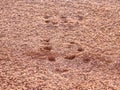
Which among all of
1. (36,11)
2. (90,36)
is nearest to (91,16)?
(90,36)

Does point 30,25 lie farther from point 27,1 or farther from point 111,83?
point 111,83

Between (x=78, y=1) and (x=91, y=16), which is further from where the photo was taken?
(x=78, y=1)

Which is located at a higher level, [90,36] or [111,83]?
[90,36]

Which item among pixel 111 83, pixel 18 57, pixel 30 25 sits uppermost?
pixel 30 25

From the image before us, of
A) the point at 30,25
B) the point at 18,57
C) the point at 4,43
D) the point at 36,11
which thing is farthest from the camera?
the point at 36,11

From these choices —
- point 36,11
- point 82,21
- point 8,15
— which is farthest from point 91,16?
point 8,15

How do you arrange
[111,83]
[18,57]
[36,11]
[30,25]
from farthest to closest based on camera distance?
[36,11], [30,25], [18,57], [111,83]

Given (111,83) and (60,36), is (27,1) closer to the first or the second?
(60,36)
